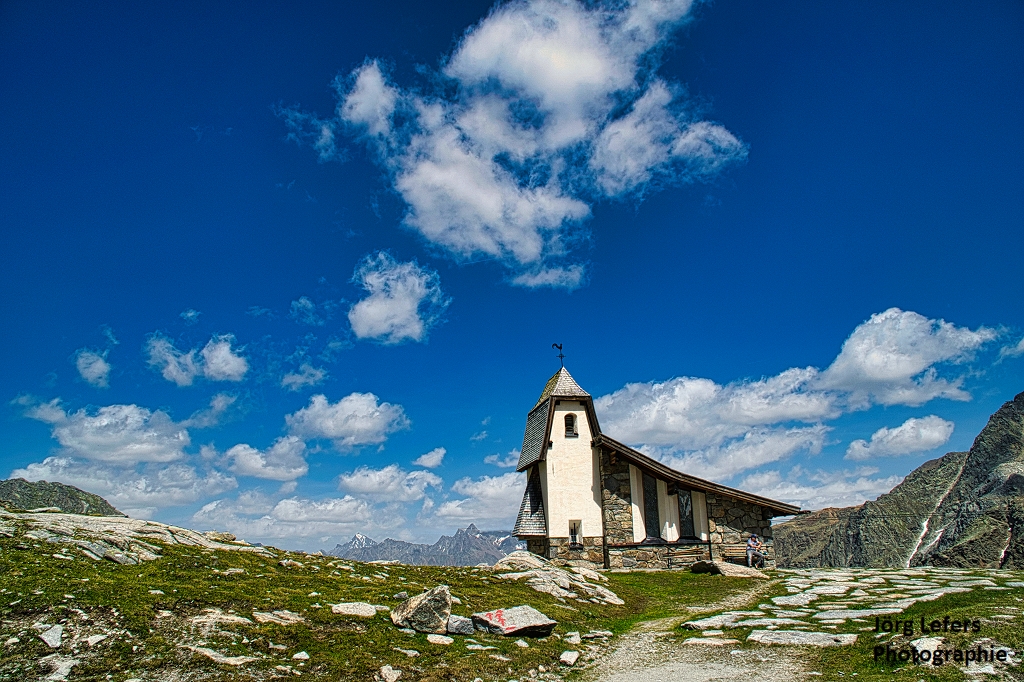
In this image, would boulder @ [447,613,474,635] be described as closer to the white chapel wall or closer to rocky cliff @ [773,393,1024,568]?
the white chapel wall

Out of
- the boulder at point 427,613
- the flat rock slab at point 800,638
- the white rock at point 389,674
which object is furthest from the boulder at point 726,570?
the white rock at point 389,674

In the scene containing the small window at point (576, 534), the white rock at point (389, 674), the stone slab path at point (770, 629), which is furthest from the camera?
the small window at point (576, 534)

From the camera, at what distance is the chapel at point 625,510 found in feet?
102

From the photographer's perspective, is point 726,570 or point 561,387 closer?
point 726,570

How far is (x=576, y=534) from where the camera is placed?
104 feet

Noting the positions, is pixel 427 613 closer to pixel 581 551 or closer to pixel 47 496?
pixel 581 551

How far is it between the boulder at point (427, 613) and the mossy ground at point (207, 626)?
305mm

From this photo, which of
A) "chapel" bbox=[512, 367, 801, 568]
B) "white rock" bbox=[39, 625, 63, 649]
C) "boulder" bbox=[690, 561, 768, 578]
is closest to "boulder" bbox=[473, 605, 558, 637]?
"white rock" bbox=[39, 625, 63, 649]

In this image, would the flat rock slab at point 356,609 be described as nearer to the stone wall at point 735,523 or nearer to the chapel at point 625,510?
the chapel at point 625,510

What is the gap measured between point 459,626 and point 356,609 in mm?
2317

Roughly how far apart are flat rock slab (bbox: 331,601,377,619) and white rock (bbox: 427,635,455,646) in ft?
5.32

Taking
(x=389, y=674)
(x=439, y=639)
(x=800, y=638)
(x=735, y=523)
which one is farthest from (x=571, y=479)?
(x=389, y=674)

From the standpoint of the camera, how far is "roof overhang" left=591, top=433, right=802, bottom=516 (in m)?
31.1

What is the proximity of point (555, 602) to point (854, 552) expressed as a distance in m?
48.2
